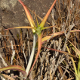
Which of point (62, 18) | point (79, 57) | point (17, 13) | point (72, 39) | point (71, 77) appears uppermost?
point (17, 13)

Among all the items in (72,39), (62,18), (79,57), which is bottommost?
(79,57)

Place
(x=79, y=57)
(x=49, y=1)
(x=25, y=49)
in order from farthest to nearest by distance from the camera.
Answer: (x=49, y=1) → (x=25, y=49) → (x=79, y=57)

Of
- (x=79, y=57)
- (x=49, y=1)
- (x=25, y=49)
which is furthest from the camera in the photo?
(x=49, y=1)

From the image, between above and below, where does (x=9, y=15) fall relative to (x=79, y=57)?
above

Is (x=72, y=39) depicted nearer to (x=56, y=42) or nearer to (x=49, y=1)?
(x=56, y=42)

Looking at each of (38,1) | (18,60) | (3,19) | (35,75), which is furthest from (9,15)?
(35,75)

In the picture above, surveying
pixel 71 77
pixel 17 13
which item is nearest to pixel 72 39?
pixel 71 77

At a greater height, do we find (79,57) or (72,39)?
(72,39)

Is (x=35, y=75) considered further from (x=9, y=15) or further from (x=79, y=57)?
(x=9, y=15)

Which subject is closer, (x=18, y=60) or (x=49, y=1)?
(x=18, y=60)
